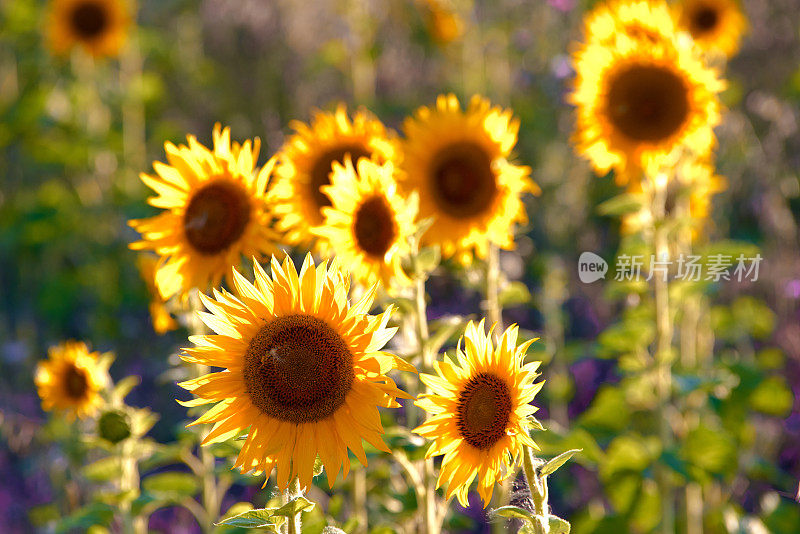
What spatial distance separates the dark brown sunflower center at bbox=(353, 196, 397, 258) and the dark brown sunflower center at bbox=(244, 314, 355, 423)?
0.37 meters

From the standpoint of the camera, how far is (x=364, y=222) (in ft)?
5.30

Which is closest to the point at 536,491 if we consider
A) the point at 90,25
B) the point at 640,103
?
the point at 640,103

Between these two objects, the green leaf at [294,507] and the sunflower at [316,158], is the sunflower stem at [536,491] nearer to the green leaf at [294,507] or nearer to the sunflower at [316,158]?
the green leaf at [294,507]

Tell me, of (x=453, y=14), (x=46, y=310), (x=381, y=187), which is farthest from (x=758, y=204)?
(x=46, y=310)

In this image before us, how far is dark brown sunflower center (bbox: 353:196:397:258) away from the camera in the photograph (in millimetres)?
1568

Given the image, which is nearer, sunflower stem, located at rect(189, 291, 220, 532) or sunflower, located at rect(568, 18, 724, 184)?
sunflower stem, located at rect(189, 291, 220, 532)

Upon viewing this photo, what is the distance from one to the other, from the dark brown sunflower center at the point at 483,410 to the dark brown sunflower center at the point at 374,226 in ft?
1.36

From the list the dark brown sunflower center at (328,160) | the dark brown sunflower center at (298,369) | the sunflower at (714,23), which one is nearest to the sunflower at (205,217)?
the dark brown sunflower center at (328,160)

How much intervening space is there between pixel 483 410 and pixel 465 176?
35.7 inches

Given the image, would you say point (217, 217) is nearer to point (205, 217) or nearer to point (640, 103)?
point (205, 217)

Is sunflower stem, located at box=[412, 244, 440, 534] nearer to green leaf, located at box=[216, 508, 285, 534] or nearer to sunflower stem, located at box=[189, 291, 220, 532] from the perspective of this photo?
green leaf, located at box=[216, 508, 285, 534]

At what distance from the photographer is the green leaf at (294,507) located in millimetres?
1203

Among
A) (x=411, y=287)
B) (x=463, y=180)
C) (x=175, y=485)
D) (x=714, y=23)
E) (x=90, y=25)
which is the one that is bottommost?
(x=175, y=485)

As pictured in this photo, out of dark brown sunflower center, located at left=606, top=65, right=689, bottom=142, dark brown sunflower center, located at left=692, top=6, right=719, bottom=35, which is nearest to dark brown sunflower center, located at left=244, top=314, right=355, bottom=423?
dark brown sunflower center, located at left=606, top=65, right=689, bottom=142
